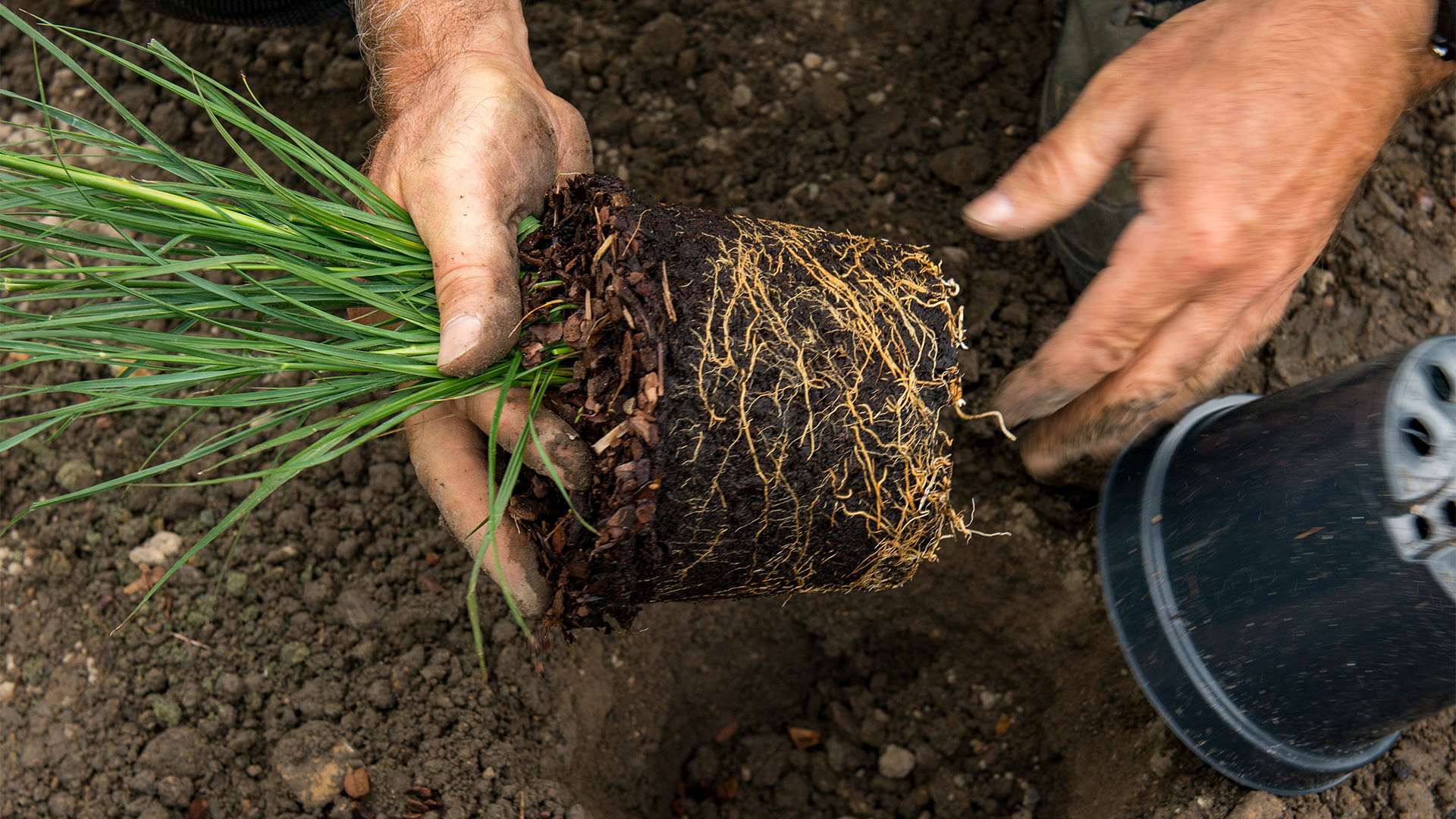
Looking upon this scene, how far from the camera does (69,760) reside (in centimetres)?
160

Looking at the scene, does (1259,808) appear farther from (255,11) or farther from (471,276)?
(255,11)

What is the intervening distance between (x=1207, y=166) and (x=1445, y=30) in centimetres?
43

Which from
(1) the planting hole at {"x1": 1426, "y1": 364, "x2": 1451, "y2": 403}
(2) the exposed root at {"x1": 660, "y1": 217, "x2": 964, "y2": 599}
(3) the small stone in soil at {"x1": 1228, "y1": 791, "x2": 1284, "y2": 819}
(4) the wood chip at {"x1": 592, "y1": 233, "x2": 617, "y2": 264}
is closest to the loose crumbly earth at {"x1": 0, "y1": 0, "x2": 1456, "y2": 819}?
(3) the small stone in soil at {"x1": 1228, "y1": 791, "x2": 1284, "y2": 819}

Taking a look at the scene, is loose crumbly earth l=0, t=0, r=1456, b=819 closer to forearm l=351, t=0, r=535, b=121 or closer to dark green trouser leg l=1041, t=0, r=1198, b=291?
dark green trouser leg l=1041, t=0, r=1198, b=291

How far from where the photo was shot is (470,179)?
4.24 ft

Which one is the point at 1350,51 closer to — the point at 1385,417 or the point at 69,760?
the point at 1385,417

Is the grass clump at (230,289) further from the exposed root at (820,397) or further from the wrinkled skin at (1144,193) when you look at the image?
the exposed root at (820,397)

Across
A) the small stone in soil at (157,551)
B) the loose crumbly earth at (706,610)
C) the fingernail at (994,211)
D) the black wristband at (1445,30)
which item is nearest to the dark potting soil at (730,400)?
the fingernail at (994,211)

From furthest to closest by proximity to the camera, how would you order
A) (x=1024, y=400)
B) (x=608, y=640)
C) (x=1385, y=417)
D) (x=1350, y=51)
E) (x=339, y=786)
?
(x=608, y=640) → (x=339, y=786) → (x=1024, y=400) → (x=1350, y=51) → (x=1385, y=417)

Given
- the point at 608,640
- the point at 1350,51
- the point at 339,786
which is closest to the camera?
the point at 1350,51

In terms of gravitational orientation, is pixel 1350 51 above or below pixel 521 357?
above

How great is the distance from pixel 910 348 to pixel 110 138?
1020 mm

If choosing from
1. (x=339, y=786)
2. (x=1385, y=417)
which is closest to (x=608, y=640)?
(x=339, y=786)

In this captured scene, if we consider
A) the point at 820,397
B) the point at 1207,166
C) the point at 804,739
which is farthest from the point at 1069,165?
the point at 804,739
